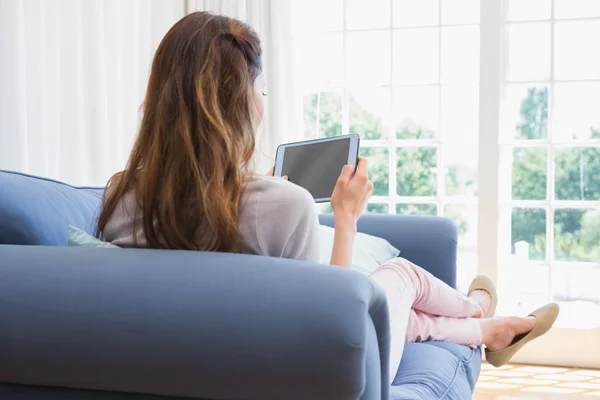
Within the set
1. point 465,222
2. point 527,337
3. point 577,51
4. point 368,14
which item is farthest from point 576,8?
point 527,337

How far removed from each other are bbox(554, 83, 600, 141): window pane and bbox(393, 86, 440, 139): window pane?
61 cm

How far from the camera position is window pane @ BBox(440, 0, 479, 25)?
3.87m

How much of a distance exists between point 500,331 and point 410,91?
1.89m

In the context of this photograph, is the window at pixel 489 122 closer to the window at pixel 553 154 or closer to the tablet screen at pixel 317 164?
the window at pixel 553 154

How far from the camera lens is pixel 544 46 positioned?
3.70m

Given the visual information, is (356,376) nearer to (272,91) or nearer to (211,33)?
(211,33)

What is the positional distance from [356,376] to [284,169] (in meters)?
1.14

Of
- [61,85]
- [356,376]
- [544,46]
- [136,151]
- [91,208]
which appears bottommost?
[356,376]

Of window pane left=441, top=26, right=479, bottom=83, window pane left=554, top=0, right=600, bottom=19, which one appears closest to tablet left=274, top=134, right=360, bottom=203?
window pane left=441, top=26, right=479, bottom=83

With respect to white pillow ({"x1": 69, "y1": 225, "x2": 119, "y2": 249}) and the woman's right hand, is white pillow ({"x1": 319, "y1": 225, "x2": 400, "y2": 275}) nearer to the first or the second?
the woman's right hand

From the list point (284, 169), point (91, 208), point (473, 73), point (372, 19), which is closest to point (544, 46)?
point (473, 73)

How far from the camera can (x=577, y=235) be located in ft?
12.2

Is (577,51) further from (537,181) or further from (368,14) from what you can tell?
(368,14)

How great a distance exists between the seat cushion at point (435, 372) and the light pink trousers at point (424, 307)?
0.05 metres
